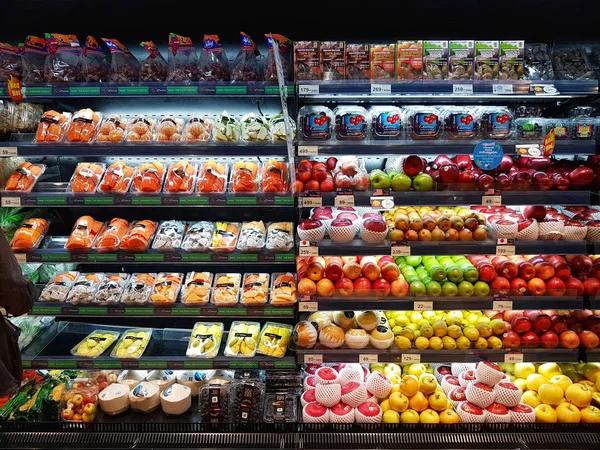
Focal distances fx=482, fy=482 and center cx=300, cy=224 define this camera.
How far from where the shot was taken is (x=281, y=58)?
122 inches

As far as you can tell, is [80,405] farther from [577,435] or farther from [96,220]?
[577,435]

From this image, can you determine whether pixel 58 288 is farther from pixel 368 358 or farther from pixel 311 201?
pixel 368 358

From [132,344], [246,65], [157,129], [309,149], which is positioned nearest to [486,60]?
[309,149]

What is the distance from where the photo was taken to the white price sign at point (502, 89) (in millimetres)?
2951

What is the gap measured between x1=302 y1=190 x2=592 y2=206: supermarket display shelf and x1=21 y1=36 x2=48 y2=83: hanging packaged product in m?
1.88

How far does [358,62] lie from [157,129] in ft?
4.60

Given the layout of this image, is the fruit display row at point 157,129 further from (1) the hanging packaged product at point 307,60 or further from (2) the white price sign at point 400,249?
(2) the white price sign at point 400,249

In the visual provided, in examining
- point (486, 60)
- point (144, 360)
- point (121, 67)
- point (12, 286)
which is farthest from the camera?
point (144, 360)

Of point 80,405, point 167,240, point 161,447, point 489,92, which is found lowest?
point 161,447

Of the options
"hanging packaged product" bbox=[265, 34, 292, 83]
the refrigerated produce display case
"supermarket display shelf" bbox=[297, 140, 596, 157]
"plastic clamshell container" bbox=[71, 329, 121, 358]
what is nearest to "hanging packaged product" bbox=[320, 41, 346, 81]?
the refrigerated produce display case

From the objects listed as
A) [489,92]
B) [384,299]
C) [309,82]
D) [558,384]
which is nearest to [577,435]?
[558,384]

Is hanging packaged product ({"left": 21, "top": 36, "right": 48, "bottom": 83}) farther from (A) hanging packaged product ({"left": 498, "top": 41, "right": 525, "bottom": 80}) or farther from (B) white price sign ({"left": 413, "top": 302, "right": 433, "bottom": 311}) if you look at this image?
(A) hanging packaged product ({"left": 498, "top": 41, "right": 525, "bottom": 80})

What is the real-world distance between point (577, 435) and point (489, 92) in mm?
2227

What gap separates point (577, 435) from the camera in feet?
10.00
